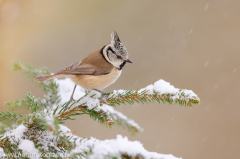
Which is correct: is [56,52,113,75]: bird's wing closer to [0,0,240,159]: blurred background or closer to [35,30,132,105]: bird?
[35,30,132,105]: bird

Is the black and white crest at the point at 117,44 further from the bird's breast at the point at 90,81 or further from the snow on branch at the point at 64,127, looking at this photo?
the snow on branch at the point at 64,127

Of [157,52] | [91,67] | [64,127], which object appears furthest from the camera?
[157,52]

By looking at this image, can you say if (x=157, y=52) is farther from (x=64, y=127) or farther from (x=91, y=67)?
(x=64, y=127)

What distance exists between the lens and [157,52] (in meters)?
5.41

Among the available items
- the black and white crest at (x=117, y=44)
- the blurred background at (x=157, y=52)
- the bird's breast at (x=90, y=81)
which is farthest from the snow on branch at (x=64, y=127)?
the blurred background at (x=157, y=52)

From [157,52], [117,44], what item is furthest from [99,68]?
[157,52]

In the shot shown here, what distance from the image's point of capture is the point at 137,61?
5156 mm

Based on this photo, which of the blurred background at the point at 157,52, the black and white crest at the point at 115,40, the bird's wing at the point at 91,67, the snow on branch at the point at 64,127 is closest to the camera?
the snow on branch at the point at 64,127

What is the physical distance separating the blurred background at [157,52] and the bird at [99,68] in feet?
7.50

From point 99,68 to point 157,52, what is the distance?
3308 mm

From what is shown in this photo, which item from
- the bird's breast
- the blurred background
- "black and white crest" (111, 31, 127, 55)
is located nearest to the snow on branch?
the bird's breast

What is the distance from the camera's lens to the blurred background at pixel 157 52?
4.83m

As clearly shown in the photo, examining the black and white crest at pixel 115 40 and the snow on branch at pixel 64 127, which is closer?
the snow on branch at pixel 64 127

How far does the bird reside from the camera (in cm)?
220
